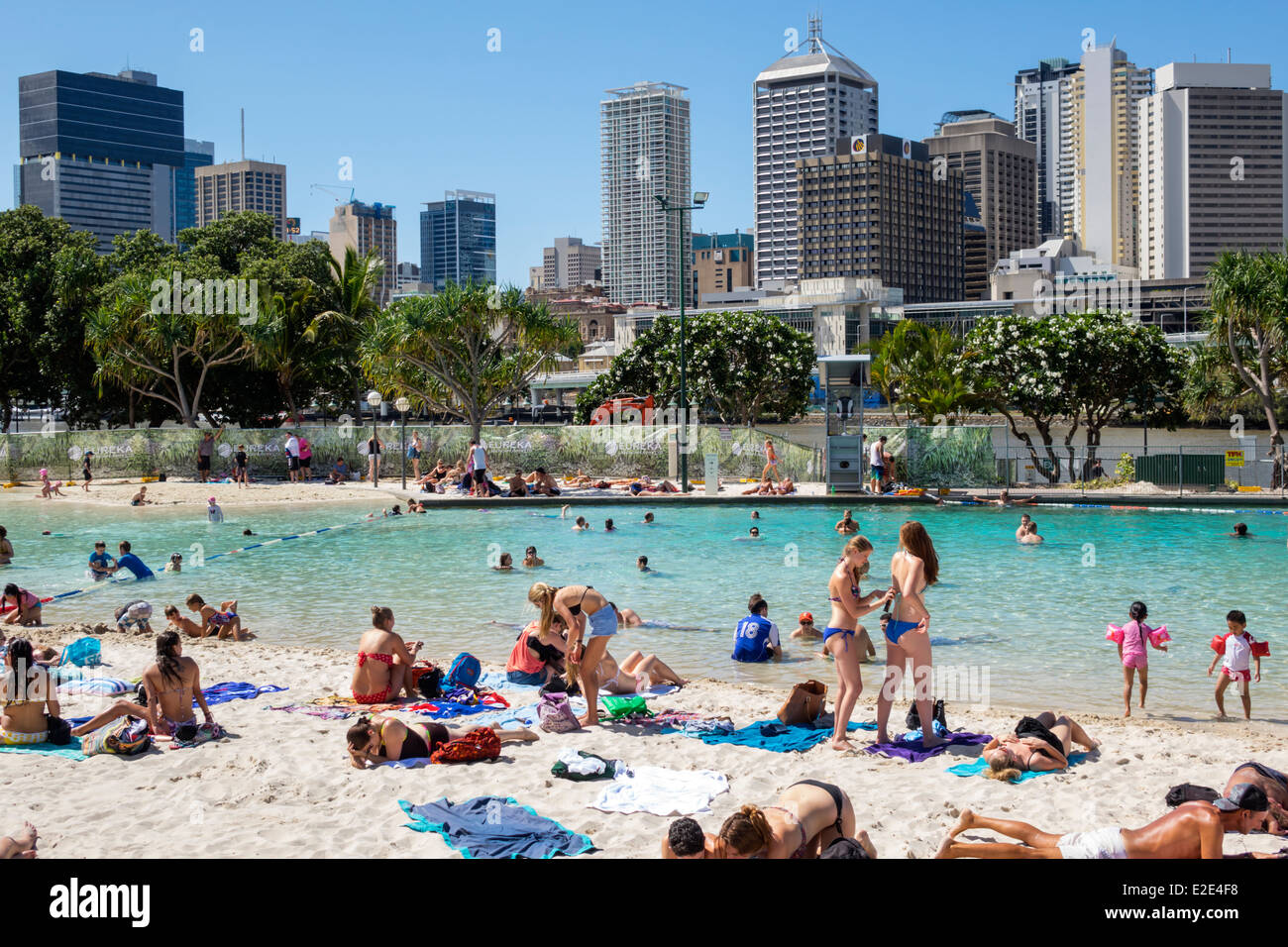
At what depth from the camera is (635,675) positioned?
11.7 metres

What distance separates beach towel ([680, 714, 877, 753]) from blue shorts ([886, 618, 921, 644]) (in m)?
1.22

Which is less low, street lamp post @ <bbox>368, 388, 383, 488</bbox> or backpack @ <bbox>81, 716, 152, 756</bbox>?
street lamp post @ <bbox>368, 388, 383, 488</bbox>

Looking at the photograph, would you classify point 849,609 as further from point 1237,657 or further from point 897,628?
point 1237,657

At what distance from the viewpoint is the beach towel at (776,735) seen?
9.19 meters


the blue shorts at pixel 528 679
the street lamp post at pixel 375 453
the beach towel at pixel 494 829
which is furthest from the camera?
the street lamp post at pixel 375 453

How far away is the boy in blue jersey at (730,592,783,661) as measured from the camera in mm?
13203

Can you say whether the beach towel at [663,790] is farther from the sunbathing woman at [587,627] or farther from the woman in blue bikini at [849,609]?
the sunbathing woman at [587,627]

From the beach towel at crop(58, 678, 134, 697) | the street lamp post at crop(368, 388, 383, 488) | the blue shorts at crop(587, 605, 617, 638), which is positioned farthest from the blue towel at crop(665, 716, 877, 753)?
the street lamp post at crop(368, 388, 383, 488)

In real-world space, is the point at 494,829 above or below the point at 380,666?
below

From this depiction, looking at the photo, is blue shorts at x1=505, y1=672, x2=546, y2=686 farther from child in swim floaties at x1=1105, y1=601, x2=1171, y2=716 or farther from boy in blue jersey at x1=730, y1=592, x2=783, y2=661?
child in swim floaties at x1=1105, y1=601, x2=1171, y2=716

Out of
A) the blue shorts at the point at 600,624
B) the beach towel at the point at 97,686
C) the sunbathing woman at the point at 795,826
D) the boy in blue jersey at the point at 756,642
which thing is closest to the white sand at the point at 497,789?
the sunbathing woman at the point at 795,826

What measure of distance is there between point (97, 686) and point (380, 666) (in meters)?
2.98

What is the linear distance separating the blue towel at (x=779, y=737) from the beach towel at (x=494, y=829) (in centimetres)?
229

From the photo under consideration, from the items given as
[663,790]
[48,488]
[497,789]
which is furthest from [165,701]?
[48,488]
